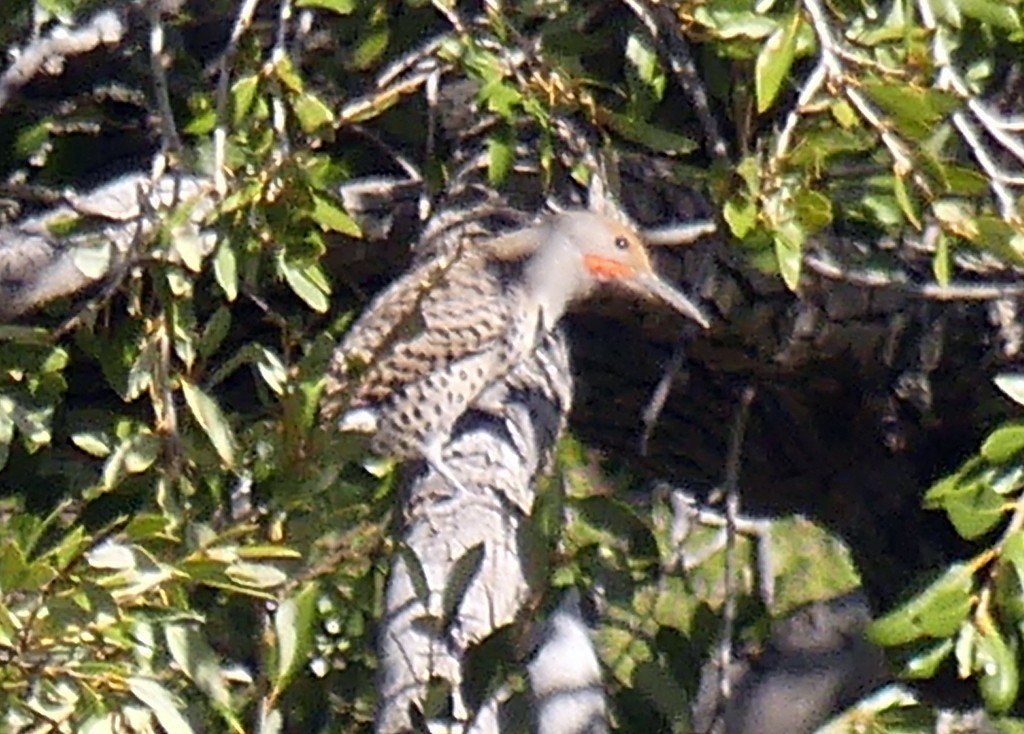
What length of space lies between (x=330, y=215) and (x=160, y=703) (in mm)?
661

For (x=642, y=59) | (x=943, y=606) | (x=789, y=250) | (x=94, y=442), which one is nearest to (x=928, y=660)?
(x=943, y=606)

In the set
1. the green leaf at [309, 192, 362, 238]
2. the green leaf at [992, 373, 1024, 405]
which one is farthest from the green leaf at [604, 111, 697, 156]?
the green leaf at [992, 373, 1024, 405]

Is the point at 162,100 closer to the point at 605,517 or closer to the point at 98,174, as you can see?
the point at 98,174

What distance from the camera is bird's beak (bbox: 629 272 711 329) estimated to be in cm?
292

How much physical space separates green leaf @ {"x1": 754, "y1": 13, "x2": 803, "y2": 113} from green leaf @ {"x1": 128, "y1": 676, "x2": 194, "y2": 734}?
830 millimetres

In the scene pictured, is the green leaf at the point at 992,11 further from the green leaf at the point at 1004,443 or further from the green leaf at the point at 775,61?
the green leaf at the point at 1004,443

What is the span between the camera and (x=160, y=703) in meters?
2.18

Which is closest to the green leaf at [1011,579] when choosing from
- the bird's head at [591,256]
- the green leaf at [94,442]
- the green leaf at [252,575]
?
the bird's head at [591,256]

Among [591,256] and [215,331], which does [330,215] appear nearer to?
[215,331]

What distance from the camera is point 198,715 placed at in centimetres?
234

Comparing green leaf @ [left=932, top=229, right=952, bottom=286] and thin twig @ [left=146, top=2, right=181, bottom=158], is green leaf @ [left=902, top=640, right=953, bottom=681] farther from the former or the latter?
thin twig @ [left=146, top=2, right=181, bottom=158]

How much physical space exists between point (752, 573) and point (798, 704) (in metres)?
0.29

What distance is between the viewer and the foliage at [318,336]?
221cm

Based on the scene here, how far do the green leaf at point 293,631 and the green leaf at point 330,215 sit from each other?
1.82 ft
